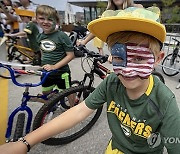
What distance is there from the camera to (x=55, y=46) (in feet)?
7.69

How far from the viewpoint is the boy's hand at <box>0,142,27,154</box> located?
0.91 metres

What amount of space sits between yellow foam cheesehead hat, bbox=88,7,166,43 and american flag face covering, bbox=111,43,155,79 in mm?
83

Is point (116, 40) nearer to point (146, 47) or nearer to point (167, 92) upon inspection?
point (146, 47)

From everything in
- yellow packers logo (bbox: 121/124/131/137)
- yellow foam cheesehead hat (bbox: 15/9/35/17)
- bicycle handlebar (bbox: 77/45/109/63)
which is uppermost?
yellow foam cheesehead hat (bbox: 15/9/35/17)

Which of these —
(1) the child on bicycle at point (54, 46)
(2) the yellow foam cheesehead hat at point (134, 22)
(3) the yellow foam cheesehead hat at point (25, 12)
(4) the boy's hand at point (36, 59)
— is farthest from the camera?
(3) the yellow foam cheesehead hat at point (25, 12)

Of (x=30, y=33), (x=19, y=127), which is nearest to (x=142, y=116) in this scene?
(x=19, y=127)

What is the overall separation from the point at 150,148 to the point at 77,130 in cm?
136

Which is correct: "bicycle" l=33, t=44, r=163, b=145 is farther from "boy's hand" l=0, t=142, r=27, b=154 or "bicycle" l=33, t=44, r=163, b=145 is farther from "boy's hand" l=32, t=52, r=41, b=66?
"boy's hand" l=32, t=52, r=41, b=66

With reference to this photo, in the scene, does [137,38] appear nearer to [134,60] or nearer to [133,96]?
[134,60]

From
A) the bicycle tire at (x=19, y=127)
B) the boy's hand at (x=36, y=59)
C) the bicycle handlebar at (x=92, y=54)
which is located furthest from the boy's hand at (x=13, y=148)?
the boy's hand at (x=36, y=59)

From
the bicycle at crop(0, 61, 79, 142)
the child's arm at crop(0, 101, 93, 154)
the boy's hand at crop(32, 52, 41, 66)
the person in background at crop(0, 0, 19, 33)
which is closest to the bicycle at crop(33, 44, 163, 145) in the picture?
the bicycle at crop(0, 61, 79, 142)

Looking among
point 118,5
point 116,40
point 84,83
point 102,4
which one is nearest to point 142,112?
point 116,40

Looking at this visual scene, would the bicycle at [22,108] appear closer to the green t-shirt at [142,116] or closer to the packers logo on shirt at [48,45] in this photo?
the packers logo on shirt at [48,45]

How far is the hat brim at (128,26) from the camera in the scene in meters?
0.81
